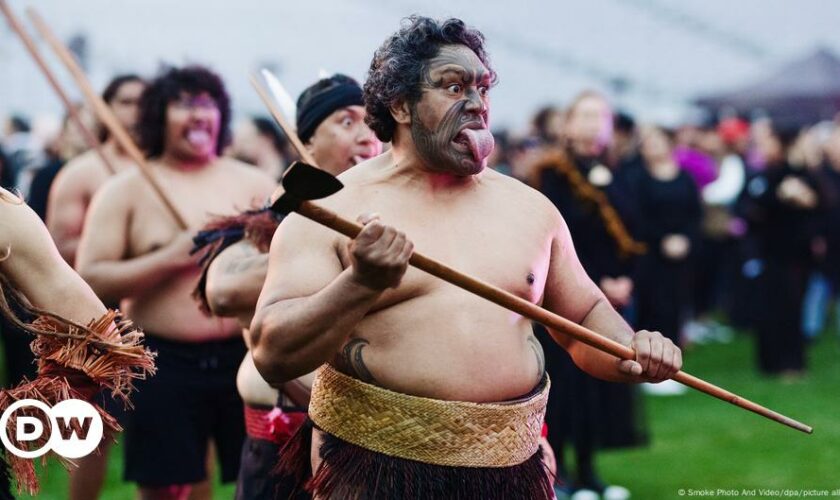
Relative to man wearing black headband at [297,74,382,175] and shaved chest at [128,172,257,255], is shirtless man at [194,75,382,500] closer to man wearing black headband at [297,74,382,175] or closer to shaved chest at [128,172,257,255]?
man wearing black headband at [297,74,382,175]

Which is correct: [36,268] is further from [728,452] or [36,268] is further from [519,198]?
[728,452]

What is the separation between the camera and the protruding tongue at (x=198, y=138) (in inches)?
225

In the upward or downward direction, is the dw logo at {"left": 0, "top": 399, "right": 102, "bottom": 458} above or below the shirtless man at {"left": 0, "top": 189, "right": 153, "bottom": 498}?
below

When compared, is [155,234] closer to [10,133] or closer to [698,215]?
[698,215]

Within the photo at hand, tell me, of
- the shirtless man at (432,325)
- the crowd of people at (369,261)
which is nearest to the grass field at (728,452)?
the crowd of people at (369,261)

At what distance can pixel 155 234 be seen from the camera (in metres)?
5.62

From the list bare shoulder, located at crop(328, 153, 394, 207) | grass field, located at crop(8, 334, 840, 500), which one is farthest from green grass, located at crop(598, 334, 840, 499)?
bare shoulder, located at crop(328, 153, 394, 207)

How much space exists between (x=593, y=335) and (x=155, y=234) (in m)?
2.74

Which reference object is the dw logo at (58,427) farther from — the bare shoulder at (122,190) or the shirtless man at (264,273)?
the bare shoulder at (122,190)

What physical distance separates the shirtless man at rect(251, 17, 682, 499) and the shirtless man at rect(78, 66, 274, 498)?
2011 millimetres

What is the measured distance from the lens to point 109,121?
19.0 ft

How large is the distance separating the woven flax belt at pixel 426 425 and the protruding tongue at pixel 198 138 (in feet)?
8.25

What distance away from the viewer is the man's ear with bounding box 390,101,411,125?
3.44 metres

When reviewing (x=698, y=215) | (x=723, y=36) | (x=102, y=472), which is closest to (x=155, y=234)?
(x=102, y=472)
